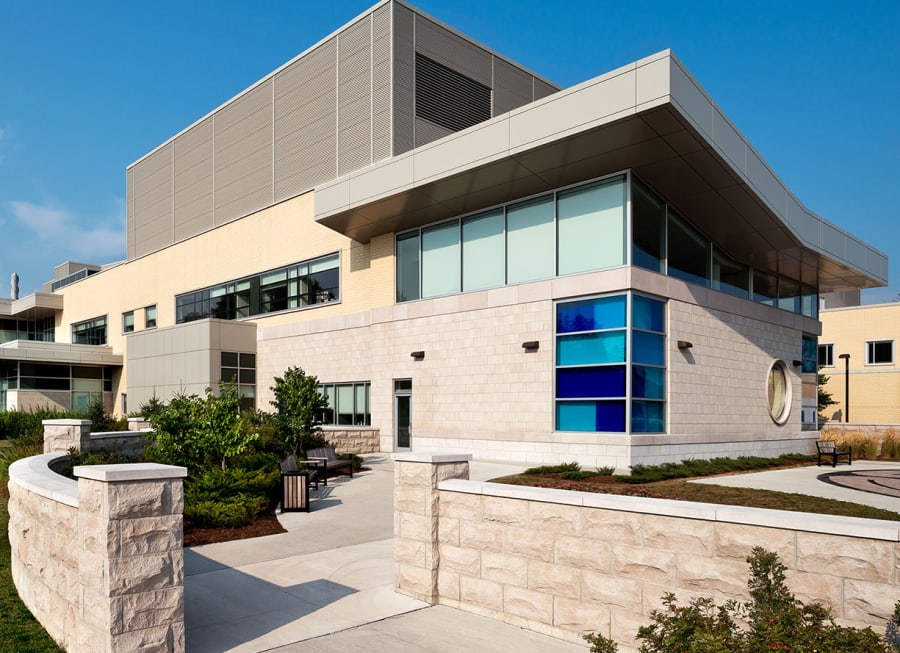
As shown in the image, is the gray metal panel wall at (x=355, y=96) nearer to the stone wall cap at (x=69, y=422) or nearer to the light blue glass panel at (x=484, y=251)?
the light blue glass panel at (x=484, y=251)

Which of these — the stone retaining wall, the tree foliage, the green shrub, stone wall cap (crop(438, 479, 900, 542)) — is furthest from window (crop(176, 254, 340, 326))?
the green shrub

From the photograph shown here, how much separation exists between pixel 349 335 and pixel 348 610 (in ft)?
70.7

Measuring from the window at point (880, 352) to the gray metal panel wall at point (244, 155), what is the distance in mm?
38526

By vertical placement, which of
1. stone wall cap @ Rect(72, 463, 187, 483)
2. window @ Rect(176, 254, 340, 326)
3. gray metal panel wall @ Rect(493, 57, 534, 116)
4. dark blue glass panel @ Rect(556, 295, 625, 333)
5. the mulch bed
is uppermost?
gray metal panel wall @ Rect(493, 57, 534, 116)

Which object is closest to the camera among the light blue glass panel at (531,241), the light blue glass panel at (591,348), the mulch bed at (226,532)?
the mulch bed at (226,532)

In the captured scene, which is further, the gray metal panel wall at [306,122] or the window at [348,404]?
the gray metal panel wall at [306,122]

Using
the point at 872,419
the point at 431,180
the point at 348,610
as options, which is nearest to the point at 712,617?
the point at 348,610

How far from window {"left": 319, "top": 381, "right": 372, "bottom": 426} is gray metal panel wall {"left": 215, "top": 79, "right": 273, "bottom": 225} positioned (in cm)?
1071

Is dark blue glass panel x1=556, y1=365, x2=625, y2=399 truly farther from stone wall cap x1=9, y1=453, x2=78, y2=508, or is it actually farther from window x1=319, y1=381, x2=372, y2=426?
stone wall cap x1=9, y1=453, x2=78, y2=508

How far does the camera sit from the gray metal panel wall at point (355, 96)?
27.8 meters

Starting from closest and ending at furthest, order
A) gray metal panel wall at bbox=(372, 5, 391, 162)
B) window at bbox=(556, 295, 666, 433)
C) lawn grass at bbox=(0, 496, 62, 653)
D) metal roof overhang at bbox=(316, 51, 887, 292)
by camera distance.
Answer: lawn grass at bbox=(0, 496, 62, 653) < metal roof overhang at bbox=(316, 51, 887, 292) < window at bbox=(556, 295, 666, 433) < gray metal panel wall at bbox=(372, 5, 391, 162)

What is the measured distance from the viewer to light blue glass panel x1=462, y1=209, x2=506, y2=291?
73.6 feet

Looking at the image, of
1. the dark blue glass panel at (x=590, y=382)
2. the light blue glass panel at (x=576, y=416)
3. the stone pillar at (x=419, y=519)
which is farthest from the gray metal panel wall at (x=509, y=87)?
the stone pillar at (x=419, y=519)

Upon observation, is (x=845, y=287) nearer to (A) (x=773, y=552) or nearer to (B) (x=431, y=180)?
(B) (x=431, y=180)
